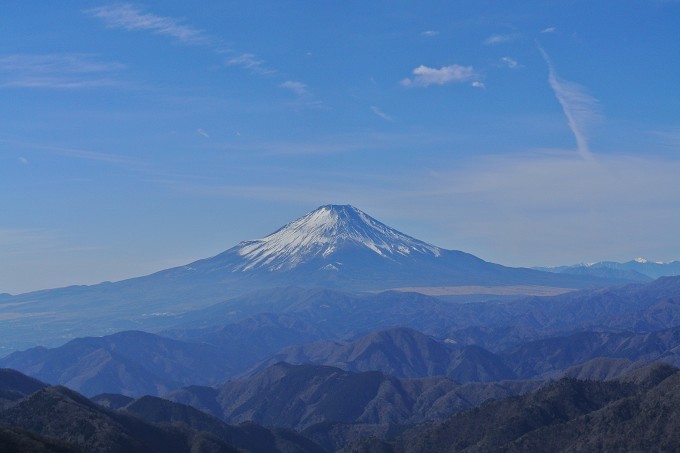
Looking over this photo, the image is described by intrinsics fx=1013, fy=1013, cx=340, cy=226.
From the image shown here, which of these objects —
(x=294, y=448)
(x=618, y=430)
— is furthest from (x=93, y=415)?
(x=618, y=430)

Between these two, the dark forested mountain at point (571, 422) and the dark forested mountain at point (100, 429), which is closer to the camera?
the dark forested mountain at point (100, 429)

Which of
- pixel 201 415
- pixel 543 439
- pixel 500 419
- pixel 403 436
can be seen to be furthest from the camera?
pixel 201 415

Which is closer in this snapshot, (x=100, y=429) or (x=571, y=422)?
(x=100, y=429)

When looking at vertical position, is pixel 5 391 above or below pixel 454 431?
above

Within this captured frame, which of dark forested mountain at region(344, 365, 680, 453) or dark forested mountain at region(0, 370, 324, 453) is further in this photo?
dark forested mountain at region(344, 365, 680, 453)

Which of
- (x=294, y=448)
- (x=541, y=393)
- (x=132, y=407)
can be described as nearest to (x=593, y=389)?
(x=541, y=393)

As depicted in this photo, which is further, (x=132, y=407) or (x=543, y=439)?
(x=132, y=407)

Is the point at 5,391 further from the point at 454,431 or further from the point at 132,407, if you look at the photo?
the point at 454,431

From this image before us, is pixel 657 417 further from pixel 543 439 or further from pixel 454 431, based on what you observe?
pixel 454 431

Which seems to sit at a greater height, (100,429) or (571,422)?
(100,429)

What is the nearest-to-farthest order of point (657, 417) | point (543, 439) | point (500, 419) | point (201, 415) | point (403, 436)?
1. point (657, 417)
2. point (543, 439)
3. point (500, 419)
4. point (403, 436)
5. point (201, 415)
